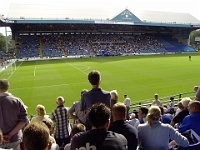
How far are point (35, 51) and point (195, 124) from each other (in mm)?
56898

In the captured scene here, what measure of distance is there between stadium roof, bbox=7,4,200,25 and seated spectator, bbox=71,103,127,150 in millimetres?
56262

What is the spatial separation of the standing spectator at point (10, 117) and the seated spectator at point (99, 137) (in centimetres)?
207

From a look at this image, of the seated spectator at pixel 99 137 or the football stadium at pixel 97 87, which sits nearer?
the seated spectator at pixel 99 137

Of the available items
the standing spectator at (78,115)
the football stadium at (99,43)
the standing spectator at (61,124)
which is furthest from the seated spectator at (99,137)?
the football stadium at (99,43)

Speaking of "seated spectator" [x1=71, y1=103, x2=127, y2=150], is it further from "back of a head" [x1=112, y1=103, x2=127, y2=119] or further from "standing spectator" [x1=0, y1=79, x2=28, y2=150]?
"standing spectator" [x1=0, y1=79, x2=28, y2=150]

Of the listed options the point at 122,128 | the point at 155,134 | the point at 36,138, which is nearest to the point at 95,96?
the point at 122,128

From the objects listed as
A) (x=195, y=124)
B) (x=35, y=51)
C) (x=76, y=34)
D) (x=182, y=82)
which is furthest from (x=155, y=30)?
(x=195, y=124)

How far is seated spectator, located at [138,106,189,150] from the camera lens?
391 cm

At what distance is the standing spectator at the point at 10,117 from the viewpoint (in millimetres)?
4406

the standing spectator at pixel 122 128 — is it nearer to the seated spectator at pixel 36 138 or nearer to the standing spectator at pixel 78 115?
the seated spectator at pixel 36 138

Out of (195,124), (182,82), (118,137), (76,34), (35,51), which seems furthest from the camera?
(76,34)

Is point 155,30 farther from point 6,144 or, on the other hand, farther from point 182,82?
point 6,144

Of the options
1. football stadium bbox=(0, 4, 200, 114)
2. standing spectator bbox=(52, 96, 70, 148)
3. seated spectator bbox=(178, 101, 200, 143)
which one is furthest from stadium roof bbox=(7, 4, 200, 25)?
seated spectator bbox=(178, 101, 200, 143)

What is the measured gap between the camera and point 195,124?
431 cm
